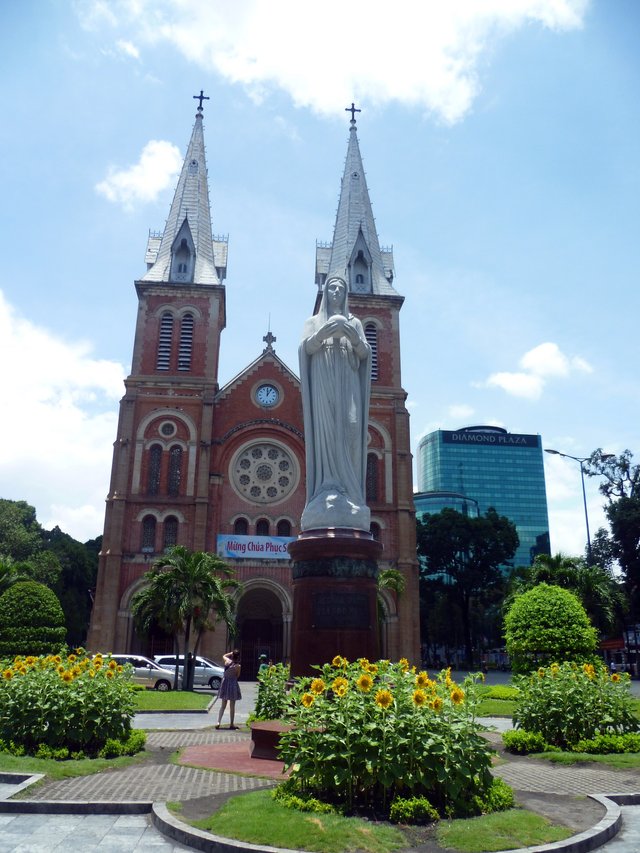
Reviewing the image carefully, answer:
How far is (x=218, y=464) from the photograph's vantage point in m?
36.2

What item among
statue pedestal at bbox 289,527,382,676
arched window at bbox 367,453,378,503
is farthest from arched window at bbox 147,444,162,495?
statue pedestal at bbox 289,527,382,676

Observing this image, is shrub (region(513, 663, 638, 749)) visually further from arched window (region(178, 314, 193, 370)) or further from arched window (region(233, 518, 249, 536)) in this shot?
arched window (region(178, 314, 193, 370))

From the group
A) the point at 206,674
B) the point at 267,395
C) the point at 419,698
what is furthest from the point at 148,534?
the point at 419,698

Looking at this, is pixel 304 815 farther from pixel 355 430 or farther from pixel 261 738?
pixel 355 430

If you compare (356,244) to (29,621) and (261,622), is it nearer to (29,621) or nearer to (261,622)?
(261,622)

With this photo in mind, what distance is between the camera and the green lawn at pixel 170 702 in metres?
15.9

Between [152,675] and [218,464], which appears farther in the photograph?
[218,464]

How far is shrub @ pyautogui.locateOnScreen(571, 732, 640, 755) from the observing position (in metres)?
9.15

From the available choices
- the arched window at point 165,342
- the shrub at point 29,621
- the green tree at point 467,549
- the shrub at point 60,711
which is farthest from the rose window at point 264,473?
the shrub at point 60,711

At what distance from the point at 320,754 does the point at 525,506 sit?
4349 inches

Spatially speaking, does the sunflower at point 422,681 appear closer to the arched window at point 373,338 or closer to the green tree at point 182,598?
the green tree at point 182,598

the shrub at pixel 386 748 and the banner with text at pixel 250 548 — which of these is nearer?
the shrub at pixel 386 748

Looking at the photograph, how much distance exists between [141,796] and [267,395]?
32.6 metres

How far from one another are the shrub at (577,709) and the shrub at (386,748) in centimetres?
393
